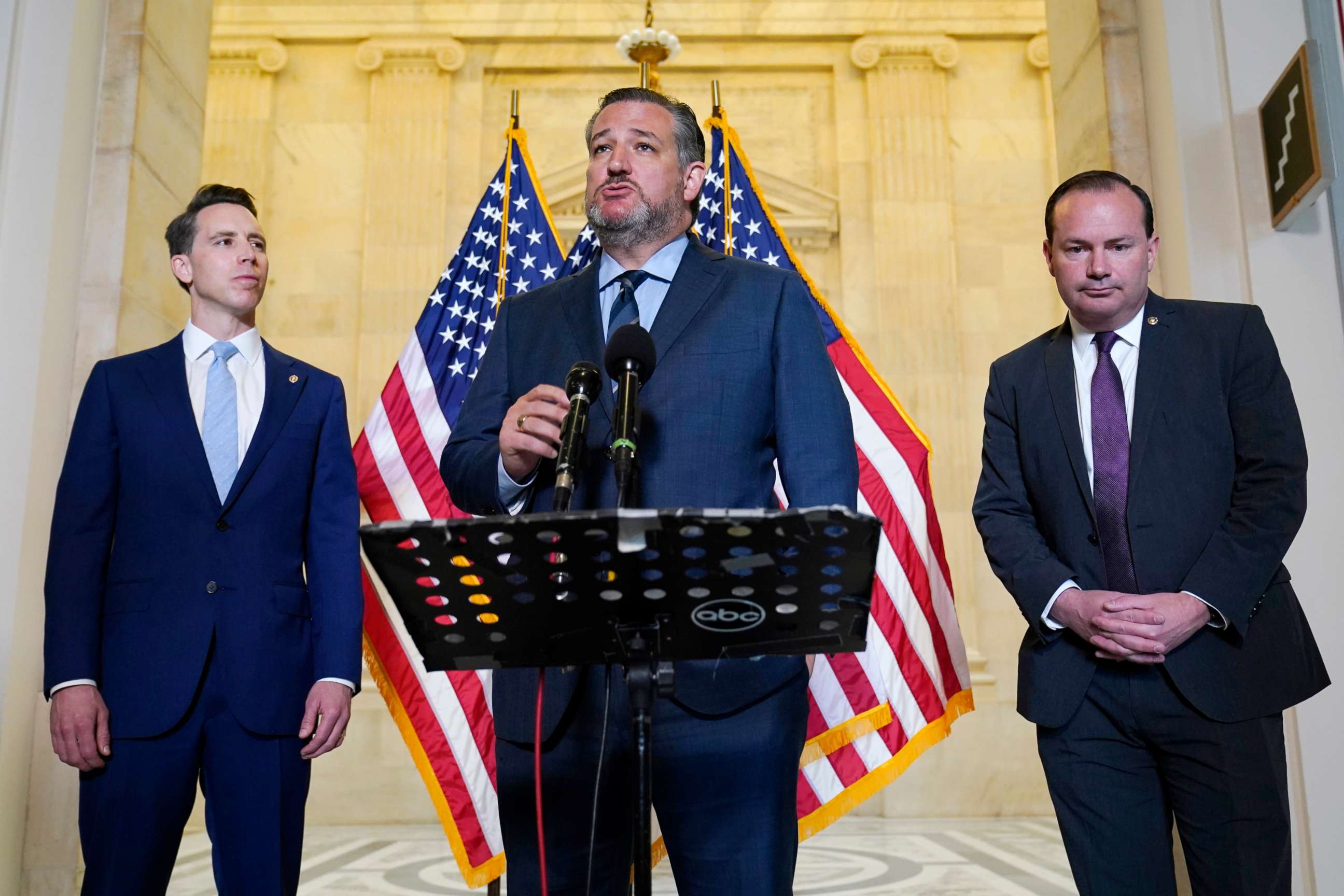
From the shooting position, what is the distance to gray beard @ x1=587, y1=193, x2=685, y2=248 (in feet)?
8.04

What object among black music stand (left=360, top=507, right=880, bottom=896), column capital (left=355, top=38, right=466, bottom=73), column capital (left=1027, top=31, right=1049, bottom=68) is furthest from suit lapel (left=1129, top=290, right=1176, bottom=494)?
column capital (left=355, top=38, right=466, bottom=73)

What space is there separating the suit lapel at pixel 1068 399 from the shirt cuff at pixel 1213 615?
0.30m

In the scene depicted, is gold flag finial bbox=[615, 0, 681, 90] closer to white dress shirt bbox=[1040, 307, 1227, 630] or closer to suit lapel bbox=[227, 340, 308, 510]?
suit lapel bbox=[227, 340, 308, 510]

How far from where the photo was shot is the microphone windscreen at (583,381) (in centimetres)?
178

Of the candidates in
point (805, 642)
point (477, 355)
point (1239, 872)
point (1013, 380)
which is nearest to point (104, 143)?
point (477, 355)

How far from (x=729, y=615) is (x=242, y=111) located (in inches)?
386

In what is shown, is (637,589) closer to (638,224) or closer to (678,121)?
(638,224)

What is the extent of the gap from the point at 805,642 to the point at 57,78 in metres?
3.94

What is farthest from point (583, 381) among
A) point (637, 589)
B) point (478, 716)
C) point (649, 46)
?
point (649, 46)

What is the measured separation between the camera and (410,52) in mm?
10359

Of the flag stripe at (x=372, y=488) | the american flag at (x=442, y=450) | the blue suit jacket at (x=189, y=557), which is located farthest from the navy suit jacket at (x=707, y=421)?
the flag stripe at (x=372, y=488)

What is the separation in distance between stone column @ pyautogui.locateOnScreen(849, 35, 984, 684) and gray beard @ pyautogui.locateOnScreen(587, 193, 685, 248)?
739 centimetres

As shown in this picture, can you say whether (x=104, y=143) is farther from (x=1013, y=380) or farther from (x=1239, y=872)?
(x=1239, y=872)

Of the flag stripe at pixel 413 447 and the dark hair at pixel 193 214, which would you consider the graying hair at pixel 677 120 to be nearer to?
the dark hair at pixel 193 214
